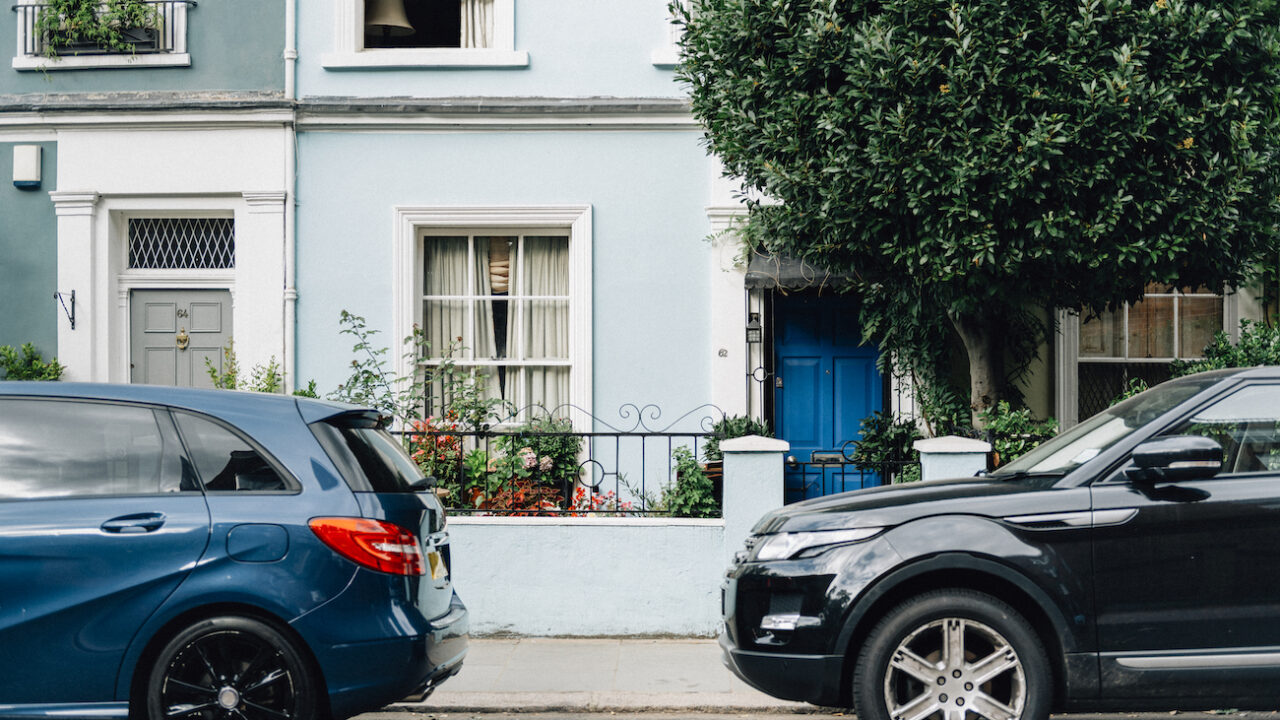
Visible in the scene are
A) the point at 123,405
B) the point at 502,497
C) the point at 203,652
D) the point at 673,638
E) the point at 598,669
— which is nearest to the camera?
the point at 203,652

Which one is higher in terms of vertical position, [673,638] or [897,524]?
[897,524]

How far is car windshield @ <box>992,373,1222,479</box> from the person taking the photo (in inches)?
182

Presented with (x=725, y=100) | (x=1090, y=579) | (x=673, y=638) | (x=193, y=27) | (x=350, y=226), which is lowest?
(x=673, y=638)

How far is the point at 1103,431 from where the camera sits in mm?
4910

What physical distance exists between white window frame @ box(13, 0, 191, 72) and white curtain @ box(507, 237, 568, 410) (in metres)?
3.54

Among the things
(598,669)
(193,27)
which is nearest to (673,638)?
(598,669)

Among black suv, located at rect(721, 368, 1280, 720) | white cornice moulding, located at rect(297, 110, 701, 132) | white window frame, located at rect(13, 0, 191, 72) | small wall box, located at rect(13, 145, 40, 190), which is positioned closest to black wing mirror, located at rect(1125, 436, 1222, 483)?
black suv, located at rect(721, 368, 1280, 720)

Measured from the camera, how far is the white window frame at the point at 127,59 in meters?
9.54

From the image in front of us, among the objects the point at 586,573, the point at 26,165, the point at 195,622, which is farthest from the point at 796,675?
the point at 26,165

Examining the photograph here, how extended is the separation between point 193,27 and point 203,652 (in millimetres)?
7161

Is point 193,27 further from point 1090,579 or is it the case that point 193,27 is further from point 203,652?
point 1090,579

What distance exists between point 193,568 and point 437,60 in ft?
Result: 20.6

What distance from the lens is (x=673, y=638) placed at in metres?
7.32

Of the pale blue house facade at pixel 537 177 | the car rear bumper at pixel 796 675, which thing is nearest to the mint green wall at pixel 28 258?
the pale blue house facade at pixel 537 177
